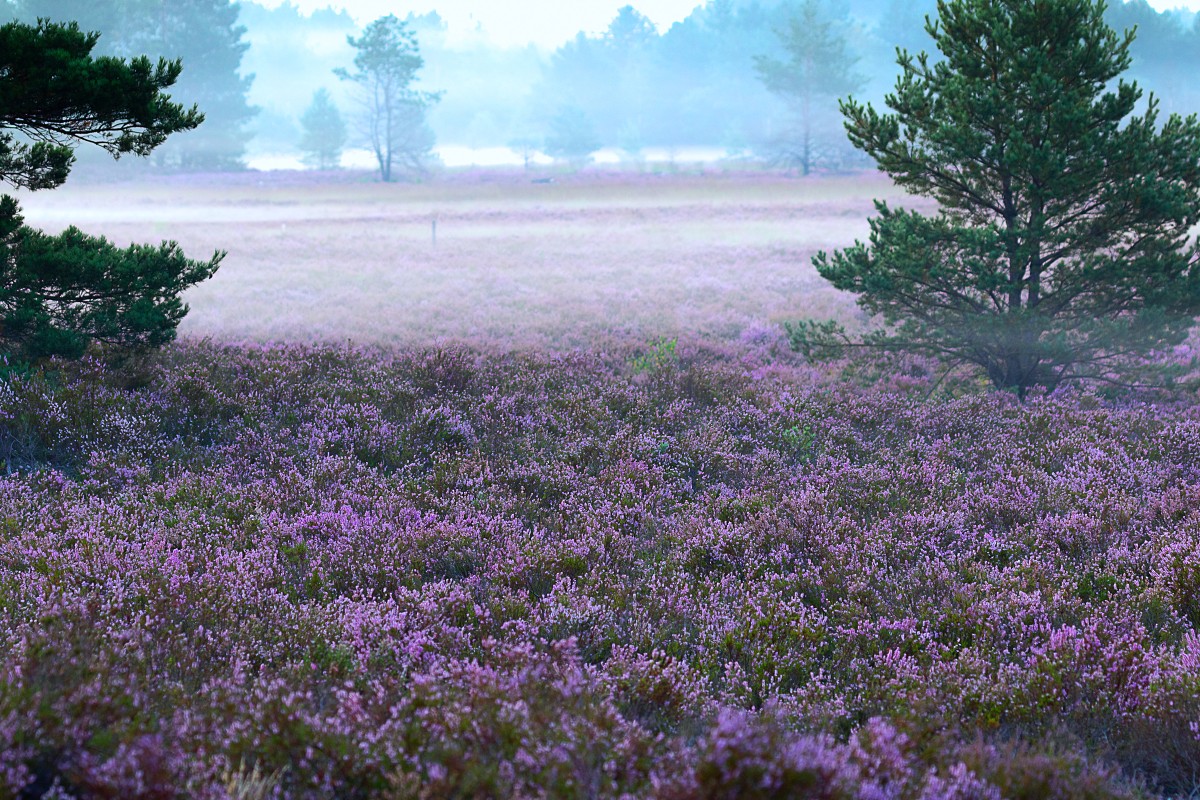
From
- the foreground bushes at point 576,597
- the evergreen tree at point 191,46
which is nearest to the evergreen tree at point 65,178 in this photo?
the foreground bushes at point 576,597

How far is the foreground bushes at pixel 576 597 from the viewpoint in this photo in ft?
8.72

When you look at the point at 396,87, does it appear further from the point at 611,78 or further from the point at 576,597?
the point at 576,597

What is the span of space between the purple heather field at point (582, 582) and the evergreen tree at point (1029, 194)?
1008 mm

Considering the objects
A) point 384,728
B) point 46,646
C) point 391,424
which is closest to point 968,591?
point 384,728

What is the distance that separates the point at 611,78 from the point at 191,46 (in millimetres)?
35350

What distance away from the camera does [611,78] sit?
71562 millimetres

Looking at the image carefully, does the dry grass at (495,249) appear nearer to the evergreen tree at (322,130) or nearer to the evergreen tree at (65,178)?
the evergreen tree at (65,178)

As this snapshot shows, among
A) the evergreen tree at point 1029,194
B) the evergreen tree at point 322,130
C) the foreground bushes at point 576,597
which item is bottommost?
the foreground bushes at point 576,597

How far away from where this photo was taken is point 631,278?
898 inches

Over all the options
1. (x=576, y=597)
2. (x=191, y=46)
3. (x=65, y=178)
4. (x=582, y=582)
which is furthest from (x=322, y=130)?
(x=576, y=597)

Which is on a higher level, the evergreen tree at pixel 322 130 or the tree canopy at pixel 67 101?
the evergreen tree at pixel 322 130

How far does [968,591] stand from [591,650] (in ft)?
7.43

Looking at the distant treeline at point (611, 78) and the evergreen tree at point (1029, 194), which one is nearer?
the evergreen tree at point (1029, 194)

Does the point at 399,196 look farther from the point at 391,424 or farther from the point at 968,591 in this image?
the point at 968,591
